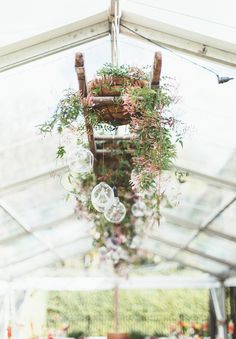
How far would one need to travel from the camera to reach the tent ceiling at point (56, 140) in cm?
352

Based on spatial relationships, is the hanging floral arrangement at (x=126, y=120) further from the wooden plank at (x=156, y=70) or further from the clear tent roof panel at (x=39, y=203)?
the clear tent roof panel at (x=39, y=203)

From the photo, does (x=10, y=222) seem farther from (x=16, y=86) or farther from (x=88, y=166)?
(x=88, y=166)

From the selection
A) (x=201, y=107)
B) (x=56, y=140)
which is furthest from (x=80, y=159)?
(x=56, y=140)

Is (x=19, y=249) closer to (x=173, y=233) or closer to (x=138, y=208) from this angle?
(x=173, y=233)

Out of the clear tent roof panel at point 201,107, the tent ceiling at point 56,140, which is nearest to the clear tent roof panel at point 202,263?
the tent ceiling at point 56,140

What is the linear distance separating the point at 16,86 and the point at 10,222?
3.33 metres

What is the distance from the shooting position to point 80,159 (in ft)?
9.95

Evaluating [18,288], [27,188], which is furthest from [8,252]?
[27,188]

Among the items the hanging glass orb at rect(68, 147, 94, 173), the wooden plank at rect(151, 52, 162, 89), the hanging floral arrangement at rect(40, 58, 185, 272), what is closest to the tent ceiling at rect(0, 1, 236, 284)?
the hanging floral arrangement at rect(40, 58, 185, 272)

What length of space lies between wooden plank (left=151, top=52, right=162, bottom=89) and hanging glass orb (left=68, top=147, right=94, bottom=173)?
22.9 inches

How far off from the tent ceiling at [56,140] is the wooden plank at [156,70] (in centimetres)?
63

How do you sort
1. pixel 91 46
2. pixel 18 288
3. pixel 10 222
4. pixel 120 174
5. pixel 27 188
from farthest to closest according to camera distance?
pixel 18 288, pixel 10 222, pixel 27 188, pixel 120 174, pixel 91 46

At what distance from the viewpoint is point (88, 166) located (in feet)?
10.1

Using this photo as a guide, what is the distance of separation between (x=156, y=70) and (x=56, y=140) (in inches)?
98.4
